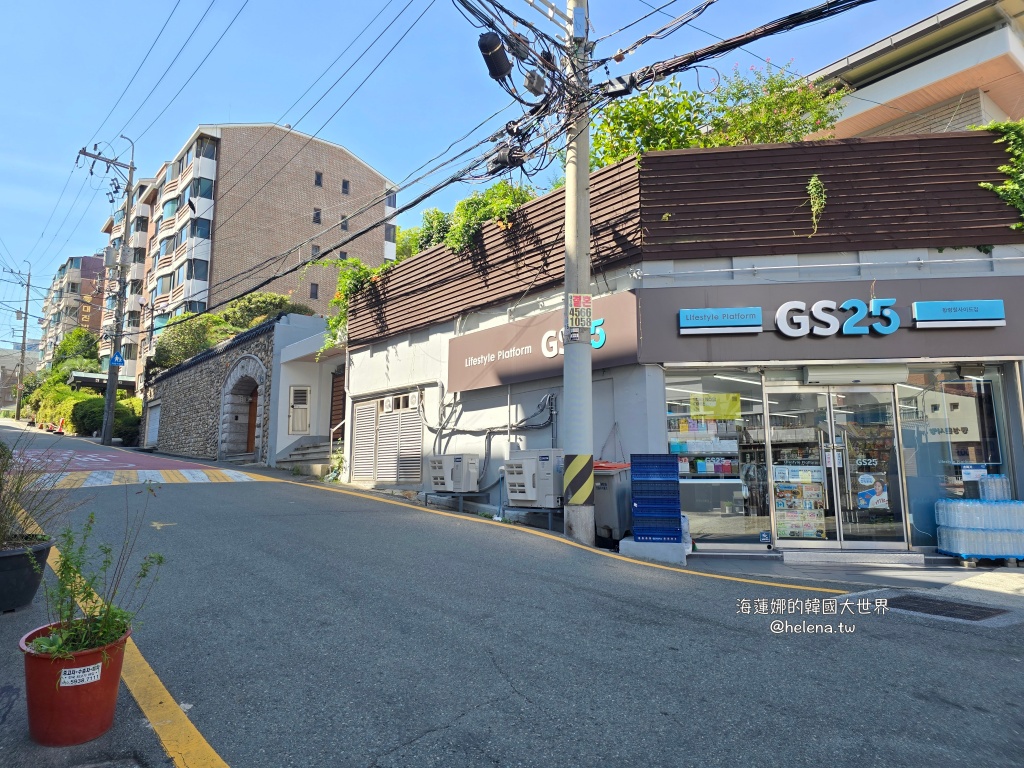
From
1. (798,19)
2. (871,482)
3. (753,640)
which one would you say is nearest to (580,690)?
(753,640)

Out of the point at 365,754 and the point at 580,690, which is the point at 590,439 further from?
the point at 365,754

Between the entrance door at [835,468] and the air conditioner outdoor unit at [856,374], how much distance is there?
0.41 feet

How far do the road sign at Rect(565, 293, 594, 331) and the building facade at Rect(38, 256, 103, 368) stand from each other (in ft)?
257

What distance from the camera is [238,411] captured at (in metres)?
25.9

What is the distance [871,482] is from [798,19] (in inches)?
256

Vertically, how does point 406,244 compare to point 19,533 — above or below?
above

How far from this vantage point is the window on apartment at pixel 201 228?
43.8m

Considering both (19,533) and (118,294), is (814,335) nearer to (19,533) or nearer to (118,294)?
(19,533)

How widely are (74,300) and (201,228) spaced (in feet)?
137

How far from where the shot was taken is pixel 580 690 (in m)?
4.07

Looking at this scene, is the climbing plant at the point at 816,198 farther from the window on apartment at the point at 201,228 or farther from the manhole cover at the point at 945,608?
the window on apartment at the point at 201,228

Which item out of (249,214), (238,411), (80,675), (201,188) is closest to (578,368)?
(80,675)

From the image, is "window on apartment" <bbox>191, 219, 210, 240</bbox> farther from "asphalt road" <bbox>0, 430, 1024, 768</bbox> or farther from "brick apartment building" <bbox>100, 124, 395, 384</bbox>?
"asphalt road" <bbox>0, 430, 1024, 768</bbox>

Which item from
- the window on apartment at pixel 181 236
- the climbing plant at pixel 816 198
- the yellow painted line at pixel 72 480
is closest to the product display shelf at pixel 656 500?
the climbing plant at pixel 816 198
